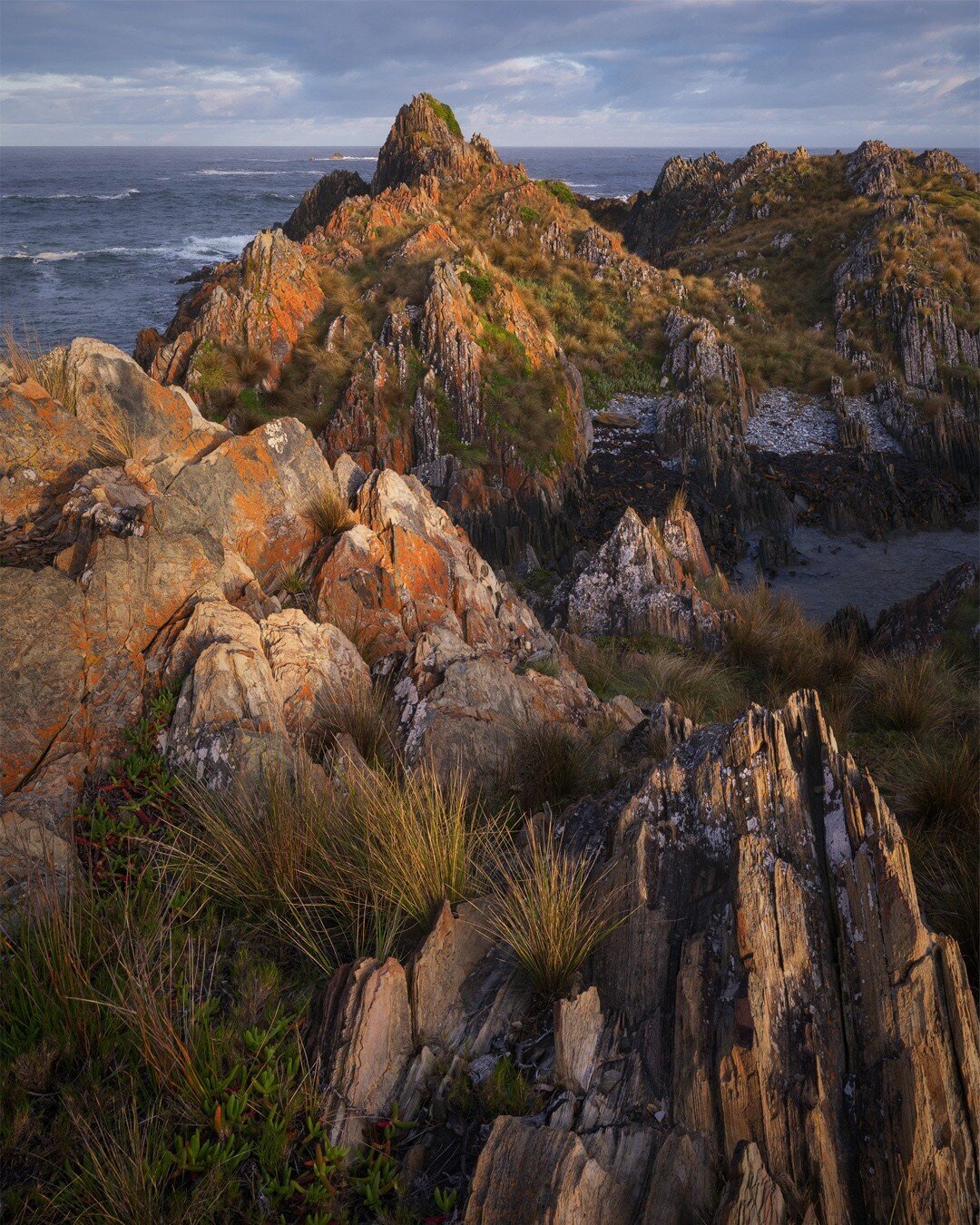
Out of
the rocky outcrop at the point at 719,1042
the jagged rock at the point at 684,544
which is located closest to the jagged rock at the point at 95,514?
the rocky outcrop at the point at 719,1042

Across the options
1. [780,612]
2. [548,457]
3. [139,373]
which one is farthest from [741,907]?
[548,457]

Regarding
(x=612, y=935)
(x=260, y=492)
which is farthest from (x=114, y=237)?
(x=612, y=935)

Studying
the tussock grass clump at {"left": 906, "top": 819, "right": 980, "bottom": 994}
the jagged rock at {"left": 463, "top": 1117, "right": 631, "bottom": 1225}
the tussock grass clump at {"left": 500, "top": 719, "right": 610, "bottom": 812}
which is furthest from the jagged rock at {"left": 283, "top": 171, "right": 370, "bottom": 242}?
the jagged rock at {"left": 463, "top": 1117, "right": 631, "bottom": 1225}

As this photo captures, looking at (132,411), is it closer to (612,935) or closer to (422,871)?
(422,871)

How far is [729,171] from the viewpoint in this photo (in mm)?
46375

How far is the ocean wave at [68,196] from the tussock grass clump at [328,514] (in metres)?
108

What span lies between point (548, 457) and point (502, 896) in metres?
17.2

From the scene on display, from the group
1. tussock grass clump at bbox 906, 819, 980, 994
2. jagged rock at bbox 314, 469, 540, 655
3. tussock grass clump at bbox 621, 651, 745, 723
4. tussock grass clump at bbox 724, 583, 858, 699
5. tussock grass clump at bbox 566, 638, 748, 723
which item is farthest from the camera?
tussock grass clump at bbox 724, 583, 858, 699

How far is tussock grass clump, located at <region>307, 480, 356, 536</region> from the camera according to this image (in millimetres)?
8398

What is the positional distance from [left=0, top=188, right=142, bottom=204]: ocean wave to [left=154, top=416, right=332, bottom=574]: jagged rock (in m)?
107

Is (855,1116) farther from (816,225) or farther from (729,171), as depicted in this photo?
(729,171)

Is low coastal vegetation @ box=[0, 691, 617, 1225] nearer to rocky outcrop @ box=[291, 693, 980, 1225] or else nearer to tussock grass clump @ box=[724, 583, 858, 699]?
rocky outcrop @ box=[291, 693, 980, 1225]

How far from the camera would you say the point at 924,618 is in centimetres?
1238

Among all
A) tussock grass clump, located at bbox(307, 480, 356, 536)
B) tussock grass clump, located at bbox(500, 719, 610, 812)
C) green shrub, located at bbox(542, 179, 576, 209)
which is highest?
green shrub, located at bbox(542, 179, 576, 209)
